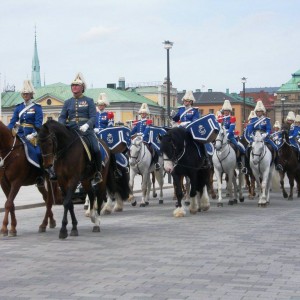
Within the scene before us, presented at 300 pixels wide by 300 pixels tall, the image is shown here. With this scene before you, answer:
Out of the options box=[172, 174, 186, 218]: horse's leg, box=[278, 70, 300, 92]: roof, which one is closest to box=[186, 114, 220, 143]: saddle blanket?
box=[172, 174, 186, 218]: horse's leg

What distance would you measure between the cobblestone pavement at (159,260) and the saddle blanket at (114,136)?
231 centimetres

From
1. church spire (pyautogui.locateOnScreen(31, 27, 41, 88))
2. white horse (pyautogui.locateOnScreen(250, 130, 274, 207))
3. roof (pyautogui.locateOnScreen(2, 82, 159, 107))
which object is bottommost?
white horse (pyautogui.locateOnScreen(250, 130, 274, 207))

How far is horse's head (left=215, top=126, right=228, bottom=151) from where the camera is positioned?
20.7 m

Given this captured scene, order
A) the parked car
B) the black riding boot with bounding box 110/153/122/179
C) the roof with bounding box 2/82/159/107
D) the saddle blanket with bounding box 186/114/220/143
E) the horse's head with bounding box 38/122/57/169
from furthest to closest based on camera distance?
1. the roof with bounding box 2/82/159/107
2. the parked car
3. the saddle blanket with bounding box 186/114/220/143
4. the black riding boot with bounding box 110/153/122/179
5. the horse's head with bounding box 38/122/57/169

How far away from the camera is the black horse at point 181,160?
1759 centimetres

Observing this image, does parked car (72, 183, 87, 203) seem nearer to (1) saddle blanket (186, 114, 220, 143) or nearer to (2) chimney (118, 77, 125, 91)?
(1) saddle blanket (186, 114, 220, 143)

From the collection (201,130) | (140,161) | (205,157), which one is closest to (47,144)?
(201,130)

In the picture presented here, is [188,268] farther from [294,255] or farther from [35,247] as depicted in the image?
[35,247]

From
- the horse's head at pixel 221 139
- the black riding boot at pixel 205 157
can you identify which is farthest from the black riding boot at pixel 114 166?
the horse's head at pixel 221 139

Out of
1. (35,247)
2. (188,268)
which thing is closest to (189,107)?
(35,247)

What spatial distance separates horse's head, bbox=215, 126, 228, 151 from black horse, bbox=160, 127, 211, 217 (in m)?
2.11

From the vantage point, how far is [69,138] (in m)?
13.9

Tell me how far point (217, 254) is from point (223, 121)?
11406mm

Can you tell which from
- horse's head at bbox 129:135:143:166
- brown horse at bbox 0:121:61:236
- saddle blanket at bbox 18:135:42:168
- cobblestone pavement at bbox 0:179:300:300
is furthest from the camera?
horse's head at bbox 129:135:143:166
